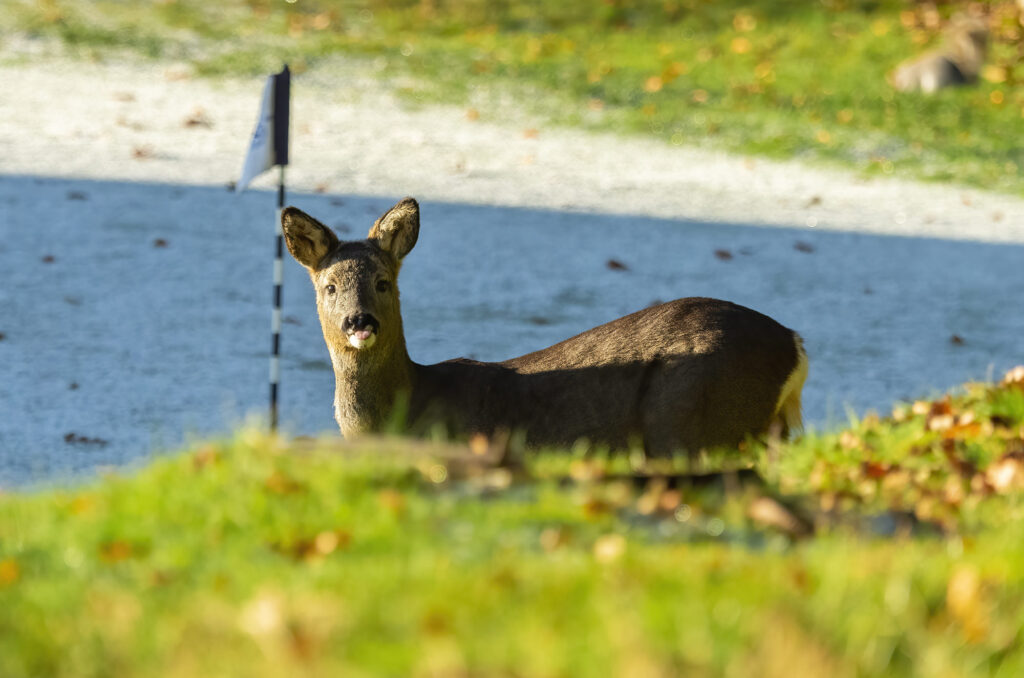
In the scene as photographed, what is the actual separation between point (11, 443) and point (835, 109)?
12.7 m

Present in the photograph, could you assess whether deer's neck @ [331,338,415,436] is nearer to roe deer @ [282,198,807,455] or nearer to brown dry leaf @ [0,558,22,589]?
roe deer @ [282,198,807,455]

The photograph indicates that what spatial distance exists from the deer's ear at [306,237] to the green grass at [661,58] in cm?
1033

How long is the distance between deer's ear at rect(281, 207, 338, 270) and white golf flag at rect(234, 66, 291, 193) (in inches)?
36.9

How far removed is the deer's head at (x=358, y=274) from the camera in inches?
256

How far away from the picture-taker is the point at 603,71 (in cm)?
1900

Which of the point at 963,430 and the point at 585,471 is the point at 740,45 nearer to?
the point at 963,430

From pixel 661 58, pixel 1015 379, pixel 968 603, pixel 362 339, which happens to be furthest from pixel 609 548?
pixel 661 58

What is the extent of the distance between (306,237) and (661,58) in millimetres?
13629

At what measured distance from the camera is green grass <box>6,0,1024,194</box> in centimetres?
1689

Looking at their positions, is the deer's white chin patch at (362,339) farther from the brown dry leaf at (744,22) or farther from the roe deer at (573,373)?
the brown dry leaf at (744,22)

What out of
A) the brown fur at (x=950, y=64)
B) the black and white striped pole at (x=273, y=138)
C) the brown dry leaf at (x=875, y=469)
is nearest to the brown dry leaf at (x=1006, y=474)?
the brown dry leaf at (x=875, y=469)

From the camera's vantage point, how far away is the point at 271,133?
24.9ft

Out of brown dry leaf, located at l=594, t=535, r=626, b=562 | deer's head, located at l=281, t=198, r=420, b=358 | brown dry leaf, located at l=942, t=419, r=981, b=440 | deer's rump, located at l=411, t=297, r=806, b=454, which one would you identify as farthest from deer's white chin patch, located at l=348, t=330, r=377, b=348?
brown dry leaf, located at l=942, t=419, r=981, b=440

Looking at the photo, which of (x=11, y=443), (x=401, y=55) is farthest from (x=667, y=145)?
(x=11, y=443)
